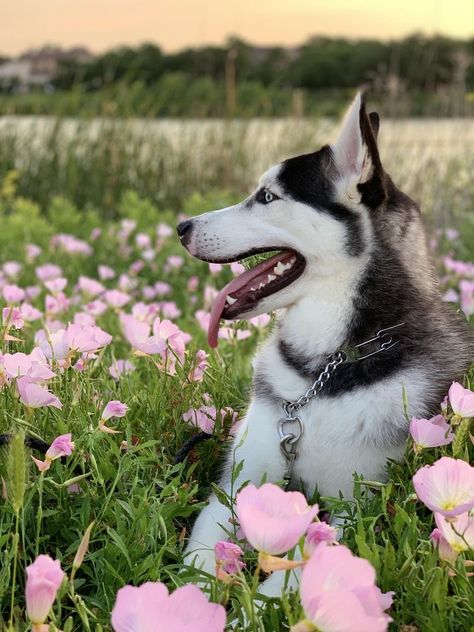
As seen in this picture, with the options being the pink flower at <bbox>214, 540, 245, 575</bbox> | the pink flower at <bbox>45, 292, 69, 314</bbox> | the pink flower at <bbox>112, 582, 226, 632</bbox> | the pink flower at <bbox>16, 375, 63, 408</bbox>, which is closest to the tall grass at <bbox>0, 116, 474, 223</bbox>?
the pink flower at <bbox>45, 292, 69, 314</bbox>

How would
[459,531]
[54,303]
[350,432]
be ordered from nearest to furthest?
[459,531] < [350,432] < [54,303]

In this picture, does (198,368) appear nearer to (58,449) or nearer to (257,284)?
(257,284)

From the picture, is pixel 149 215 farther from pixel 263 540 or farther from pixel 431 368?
pixel 263 540

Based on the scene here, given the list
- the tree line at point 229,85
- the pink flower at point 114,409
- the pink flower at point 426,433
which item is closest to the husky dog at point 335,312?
the pink flower at point 426,433

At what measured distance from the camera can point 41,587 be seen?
1.27 m

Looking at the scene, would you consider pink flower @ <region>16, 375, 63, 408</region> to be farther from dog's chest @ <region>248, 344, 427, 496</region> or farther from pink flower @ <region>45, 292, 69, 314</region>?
pink flower @ <region>45, 292, 69, 314</region>

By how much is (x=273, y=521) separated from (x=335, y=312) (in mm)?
1422

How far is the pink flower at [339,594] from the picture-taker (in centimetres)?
115

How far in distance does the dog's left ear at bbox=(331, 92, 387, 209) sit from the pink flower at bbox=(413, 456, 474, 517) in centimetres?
125

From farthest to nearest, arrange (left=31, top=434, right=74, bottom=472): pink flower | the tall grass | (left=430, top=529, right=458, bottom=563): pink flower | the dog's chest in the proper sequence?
the tall grass → the dog's chest → (left=31, top=434, right=74, bottom=472): pink flower → (left=430, top=529, right=458, bottom=563): pink flower

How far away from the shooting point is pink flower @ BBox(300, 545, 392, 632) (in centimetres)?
115

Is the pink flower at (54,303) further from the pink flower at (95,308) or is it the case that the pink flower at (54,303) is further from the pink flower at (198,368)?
the pink flower at (198,368)

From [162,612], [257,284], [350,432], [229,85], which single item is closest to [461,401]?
[350,432]

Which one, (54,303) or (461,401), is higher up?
(461,401)
